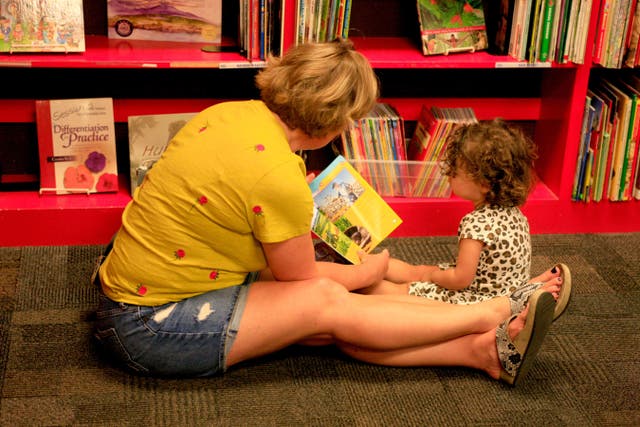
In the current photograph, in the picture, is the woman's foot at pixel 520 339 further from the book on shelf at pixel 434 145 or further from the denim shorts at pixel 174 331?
the book on shelf at pixel 434 145

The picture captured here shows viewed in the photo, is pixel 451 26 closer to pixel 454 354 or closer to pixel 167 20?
pixel 167 20

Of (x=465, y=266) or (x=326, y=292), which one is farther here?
(x=465, y=266)

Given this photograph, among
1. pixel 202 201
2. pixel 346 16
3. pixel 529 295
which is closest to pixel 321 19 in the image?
pixel 346 16

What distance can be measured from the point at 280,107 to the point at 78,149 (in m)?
1.05

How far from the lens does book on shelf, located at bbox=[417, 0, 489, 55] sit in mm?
2684

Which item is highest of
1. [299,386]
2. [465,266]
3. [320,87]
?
[320,87]

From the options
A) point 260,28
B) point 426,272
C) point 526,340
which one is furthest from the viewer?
point 260,28

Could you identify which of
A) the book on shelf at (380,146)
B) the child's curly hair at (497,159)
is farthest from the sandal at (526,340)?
the book on shelf at (380,146)

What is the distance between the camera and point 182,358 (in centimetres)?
196

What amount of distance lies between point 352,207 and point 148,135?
745 mm

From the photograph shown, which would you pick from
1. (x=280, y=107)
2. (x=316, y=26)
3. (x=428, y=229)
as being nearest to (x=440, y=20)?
(x=316, y=26)

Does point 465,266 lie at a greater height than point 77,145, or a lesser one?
lesser

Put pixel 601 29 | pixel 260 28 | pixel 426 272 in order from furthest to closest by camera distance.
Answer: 1. pixel 601 29
2. pixel 260 28
3. pixel 426 272

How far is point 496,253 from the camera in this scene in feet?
7.03
